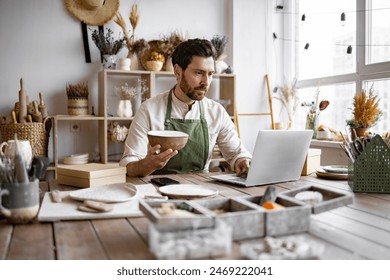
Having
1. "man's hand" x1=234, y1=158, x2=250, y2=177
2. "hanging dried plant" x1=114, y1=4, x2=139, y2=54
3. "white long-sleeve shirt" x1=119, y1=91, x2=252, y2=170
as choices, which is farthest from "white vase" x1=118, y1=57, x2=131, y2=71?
"man's hand" x1=234, y1=158, x2=250, y2=177

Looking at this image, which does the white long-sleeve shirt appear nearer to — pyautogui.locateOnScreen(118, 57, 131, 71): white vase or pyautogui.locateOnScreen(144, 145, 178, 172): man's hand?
pyautogui.locateOnScreen(144, 145, 178, 172): man's hand

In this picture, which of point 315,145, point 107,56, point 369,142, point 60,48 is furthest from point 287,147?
point 60,48

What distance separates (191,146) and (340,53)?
2.07 metres

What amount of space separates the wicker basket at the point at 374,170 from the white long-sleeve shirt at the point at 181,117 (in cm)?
78

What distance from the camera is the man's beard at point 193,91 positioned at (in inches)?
95.2

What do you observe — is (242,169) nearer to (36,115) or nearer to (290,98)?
(36,115)

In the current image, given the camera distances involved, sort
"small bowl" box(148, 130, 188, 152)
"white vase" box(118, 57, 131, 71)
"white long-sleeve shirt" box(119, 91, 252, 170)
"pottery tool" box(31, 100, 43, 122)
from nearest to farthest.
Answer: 1. "small bowl" box(148, 130, 188, 152)
2. "white long-sleeve shirt" box(119, 91, 252, 170)
3. "pottery tool" box(31, 100, 43, 122)
4. "white vase" box(118, 57, 131, 71)

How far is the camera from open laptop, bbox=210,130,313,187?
61.1 inches

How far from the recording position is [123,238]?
3.34 feet

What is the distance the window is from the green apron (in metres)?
1.25

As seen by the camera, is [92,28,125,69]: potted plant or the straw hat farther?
the straw hat

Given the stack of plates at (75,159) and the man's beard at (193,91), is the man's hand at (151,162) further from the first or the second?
the stack of plates at (75,159)

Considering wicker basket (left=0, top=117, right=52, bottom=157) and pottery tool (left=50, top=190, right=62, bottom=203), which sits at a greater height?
wicker basket (left=0, top=117, right=52, bottom=157)
